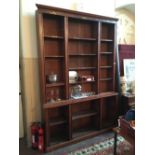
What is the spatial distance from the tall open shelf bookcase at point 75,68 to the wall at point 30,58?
20 cm

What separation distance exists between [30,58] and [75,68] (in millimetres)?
843

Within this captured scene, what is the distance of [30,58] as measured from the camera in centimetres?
297

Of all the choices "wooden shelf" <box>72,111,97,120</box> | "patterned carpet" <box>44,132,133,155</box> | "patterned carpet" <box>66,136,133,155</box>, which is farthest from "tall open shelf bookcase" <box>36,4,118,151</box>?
"patterned carpet" <box>66,136,133,155</box>

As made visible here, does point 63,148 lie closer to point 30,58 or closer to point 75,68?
point 75,68

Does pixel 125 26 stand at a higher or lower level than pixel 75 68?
higher

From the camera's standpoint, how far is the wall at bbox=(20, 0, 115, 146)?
9.38 feet

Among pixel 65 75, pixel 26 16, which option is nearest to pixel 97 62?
pixel 65 75

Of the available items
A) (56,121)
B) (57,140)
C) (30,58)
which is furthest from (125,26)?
(57,140)

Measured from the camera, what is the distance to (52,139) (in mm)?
3143

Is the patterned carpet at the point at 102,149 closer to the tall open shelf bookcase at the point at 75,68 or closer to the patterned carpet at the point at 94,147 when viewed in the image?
Answer: the patterned carpet at the point at 94,147

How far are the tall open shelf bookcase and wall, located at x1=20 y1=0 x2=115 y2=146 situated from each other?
0.66 ft

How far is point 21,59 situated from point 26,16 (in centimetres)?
72
